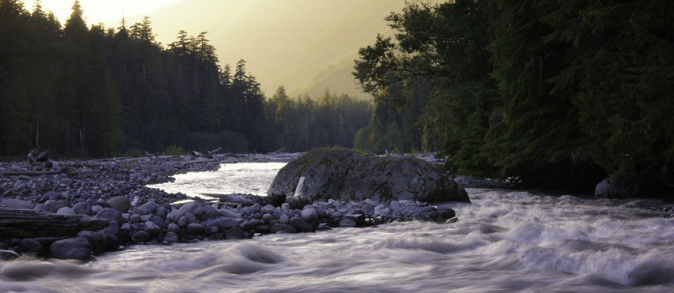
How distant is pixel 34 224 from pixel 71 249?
60 cm

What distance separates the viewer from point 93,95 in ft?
146

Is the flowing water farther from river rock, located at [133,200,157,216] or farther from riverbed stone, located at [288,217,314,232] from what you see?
river rock, located at [133,200,157,216]

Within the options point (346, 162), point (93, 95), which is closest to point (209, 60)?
point (93, 95)

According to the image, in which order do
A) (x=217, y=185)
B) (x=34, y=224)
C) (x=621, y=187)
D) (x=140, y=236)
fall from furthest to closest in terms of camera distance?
(x=217, y=185) → (x=621, y=187) → (x=140, y=236) → (x=34, y=224)

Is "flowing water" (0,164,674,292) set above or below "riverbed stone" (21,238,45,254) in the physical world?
below

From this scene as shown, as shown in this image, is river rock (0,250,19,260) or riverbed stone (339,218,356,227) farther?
riverbed stone (339,218,356,227)

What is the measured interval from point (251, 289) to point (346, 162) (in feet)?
22.2

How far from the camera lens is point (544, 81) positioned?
10312 mm

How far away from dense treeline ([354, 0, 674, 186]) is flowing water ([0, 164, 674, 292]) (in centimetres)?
216

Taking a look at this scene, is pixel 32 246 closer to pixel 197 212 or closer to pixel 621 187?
pixel 197 212

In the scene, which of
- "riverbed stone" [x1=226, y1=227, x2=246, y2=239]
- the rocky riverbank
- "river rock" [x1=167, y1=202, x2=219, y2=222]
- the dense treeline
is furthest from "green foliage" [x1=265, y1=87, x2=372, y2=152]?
"riverbed stone" [x1=226, y1=227, x2=246, y2=239]

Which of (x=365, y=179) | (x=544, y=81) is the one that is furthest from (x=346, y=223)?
(x=544, y=81)

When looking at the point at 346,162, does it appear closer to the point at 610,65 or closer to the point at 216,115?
the point at 610,65

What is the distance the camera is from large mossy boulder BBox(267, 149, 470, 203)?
9.82 meters
